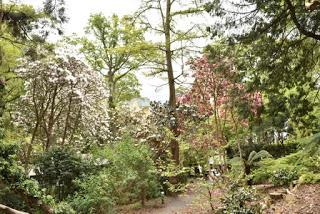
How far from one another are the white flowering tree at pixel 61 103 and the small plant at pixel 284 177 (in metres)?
6.54

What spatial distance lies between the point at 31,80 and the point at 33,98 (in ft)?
2.05

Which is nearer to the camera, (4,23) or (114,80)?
(4,23)

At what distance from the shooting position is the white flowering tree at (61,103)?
12134 mm

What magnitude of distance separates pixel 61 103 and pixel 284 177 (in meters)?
7.77

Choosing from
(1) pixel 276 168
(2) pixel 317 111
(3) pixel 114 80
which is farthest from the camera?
(3) pixel 114 80

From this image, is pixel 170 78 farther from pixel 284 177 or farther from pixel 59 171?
pixel 284 177

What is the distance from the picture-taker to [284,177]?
34.1ft

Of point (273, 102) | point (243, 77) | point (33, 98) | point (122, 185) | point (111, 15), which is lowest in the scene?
point (122, 185)

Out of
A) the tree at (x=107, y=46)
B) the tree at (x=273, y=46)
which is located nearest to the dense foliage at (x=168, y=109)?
the tree at (x=273, y=46)

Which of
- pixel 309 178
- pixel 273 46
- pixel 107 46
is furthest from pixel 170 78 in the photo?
pixel 107 46

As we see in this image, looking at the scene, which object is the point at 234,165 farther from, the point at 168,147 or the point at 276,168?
the point at 168,147

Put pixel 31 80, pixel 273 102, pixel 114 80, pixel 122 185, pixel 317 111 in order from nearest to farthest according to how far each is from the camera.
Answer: pixel 273 102 → pixel 317 111 → pixel 122 185 → pixel 31 80 → pixel 114 80

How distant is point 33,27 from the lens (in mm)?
11000

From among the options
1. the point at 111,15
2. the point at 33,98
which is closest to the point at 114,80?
the point at 111,15
